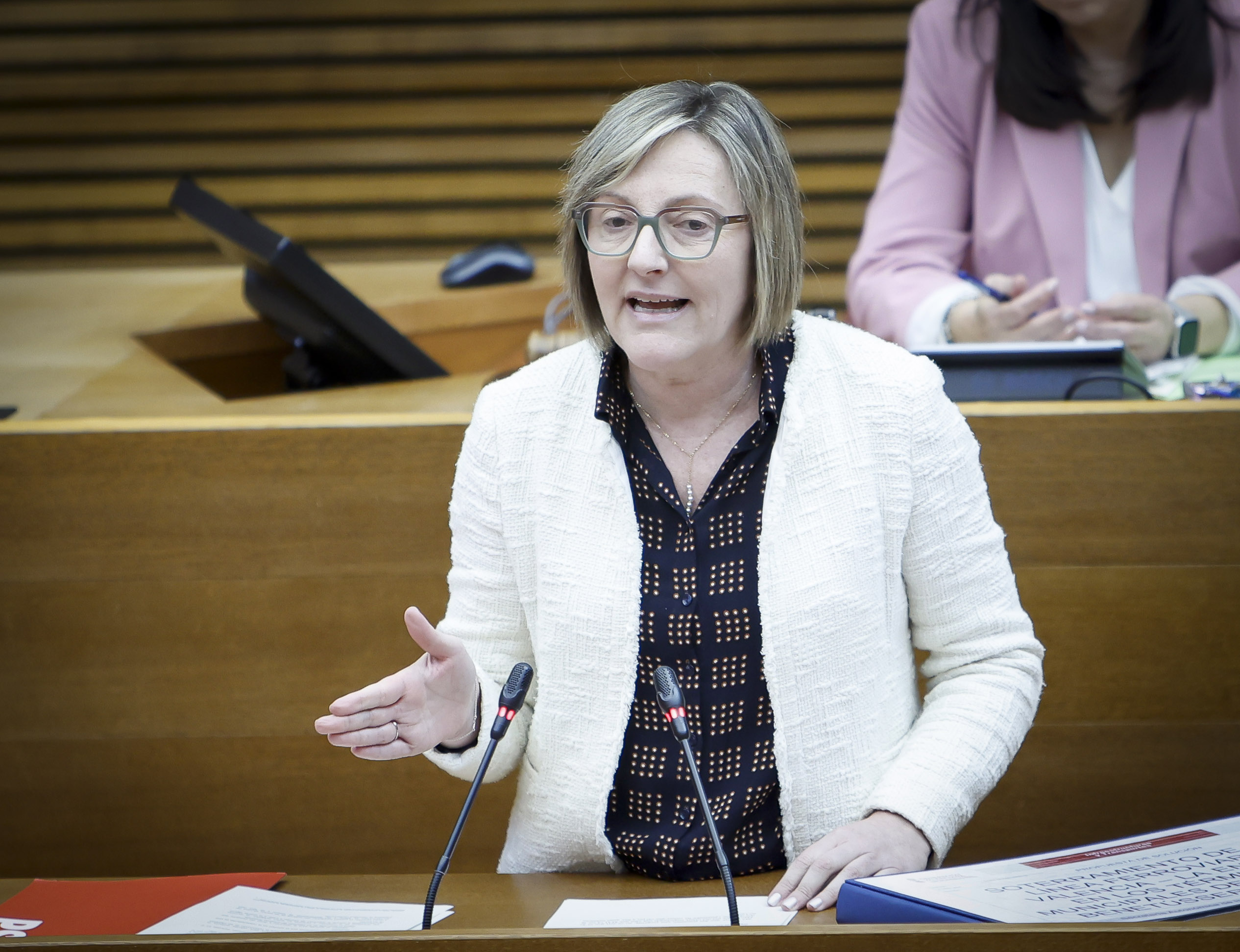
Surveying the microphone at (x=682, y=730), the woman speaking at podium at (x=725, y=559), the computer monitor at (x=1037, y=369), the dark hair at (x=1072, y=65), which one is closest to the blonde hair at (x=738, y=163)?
the woman speaking at podium at (x=725, y=559)

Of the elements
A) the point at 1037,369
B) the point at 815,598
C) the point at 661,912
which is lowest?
the point at 661,912

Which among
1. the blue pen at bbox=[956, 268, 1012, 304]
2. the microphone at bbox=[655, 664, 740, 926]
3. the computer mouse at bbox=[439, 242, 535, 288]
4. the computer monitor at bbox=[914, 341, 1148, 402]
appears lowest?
the microphone at bbox=[655, 664, 740, 926]

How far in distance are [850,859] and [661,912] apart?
0.67 ft

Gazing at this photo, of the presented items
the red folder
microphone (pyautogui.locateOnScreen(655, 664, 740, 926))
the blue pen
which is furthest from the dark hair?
the red folder

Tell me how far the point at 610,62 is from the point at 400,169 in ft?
2.85

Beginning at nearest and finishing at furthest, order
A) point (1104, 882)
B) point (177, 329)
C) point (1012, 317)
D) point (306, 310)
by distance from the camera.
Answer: point (1104, 882)
point (1012, 317)
point (306, 310)
point (177, 329)

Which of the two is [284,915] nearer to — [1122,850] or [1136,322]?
[1122,850]

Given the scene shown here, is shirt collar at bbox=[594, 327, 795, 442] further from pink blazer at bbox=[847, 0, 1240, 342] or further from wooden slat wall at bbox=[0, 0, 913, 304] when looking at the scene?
wooden slat wall at bbox=[0, 0, 913, 304]

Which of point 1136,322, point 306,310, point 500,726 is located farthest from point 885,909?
point 306,310

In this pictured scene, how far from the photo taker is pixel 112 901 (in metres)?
1.34

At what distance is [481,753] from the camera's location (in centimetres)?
136

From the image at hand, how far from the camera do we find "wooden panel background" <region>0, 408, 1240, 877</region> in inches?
72.0

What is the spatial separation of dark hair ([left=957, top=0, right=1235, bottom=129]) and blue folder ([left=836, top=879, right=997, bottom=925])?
1.64 meters

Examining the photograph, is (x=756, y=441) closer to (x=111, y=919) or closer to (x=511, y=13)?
(x=111, y=919)
